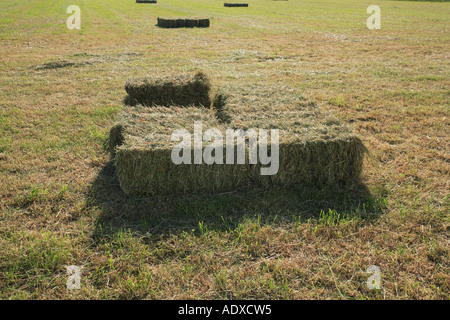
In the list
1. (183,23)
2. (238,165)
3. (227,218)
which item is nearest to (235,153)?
(238,165)

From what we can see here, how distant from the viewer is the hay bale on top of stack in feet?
12.5

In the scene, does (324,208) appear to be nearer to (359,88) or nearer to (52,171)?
(52,171)

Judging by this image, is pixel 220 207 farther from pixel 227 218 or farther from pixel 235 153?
pixel 235 153

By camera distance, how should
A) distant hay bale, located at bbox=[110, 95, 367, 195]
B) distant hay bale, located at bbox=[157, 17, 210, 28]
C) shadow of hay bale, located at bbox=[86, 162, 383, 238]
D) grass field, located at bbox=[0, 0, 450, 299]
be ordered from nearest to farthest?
grass field, located at bbox=[0, 0, 450, 299]
shadow of hay bale, located at bbox=[86, 162, 383, 238]
distant hay bale, located at bbox=[110, 95, 367, 195]
distant hay bale, located at bbox=[157, 17, 210, 28]

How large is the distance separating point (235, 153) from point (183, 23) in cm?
1701

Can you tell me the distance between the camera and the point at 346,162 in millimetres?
4039

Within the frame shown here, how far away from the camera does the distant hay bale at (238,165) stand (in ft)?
12.5

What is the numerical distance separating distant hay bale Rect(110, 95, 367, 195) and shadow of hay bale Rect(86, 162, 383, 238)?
118mm

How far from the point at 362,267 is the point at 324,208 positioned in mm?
895

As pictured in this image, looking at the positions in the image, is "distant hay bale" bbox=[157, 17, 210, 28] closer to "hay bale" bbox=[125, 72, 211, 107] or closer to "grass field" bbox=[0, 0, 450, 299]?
"grass field" bbox=[0, 0, 450, 299]

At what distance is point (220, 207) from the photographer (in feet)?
12.3

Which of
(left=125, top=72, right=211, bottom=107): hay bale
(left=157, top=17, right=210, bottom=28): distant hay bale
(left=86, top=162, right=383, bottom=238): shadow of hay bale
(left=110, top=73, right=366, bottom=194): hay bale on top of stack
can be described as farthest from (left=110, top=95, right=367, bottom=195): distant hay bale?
(left=157, top=17, right=210, bottom=28): distant hay bale

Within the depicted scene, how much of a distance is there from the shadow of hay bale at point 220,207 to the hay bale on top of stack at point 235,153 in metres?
0.13

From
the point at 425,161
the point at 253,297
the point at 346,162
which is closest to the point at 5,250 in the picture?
the point at 253,297
